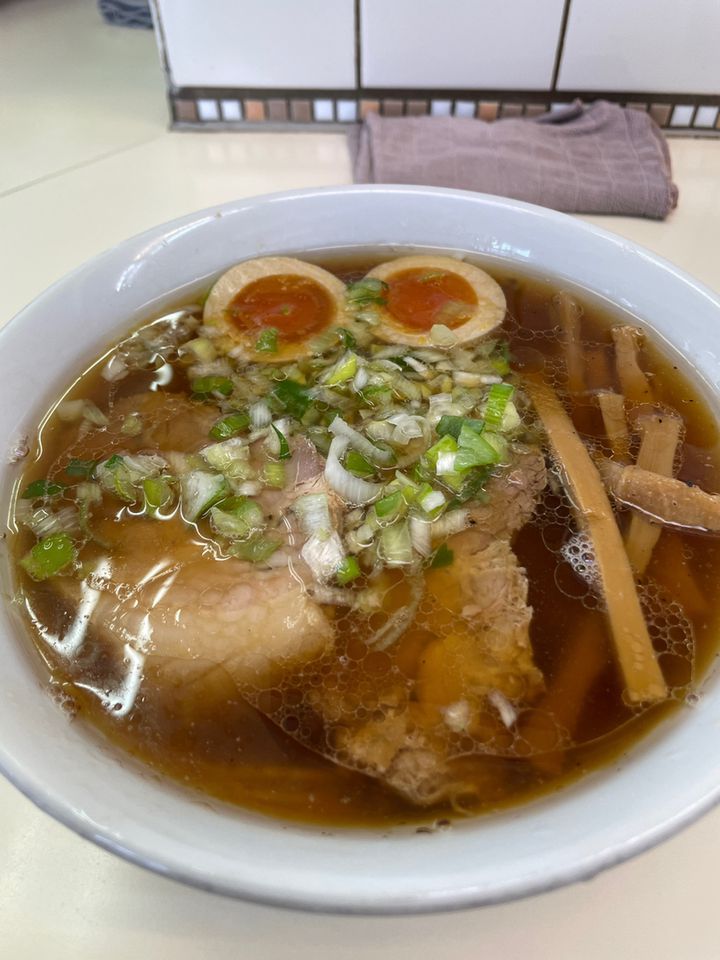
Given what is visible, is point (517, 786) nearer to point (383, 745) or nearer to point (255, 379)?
point (383, 745)

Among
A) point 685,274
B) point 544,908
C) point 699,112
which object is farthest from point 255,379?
point 699,112

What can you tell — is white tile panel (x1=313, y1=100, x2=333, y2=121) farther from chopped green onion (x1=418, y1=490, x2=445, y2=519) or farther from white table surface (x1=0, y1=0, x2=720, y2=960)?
chopped green onion (x1=418, y1=490, x2=445, y2=519)

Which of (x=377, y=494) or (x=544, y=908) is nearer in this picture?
(x=544, y=908)

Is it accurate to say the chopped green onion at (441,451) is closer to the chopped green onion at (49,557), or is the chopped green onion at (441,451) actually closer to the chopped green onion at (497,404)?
the chopped green onion at (497,404)

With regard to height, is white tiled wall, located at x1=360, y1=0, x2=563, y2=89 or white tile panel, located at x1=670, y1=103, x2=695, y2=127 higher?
white tiled wall, located at x1=360, y1=0, x2=563, y2=89

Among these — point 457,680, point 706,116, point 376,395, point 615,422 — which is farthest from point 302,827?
point 706,116

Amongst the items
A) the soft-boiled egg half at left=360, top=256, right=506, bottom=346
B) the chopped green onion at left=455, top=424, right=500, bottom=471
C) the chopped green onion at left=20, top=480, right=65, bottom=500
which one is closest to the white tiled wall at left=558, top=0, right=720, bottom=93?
the soft-boiled egg half at left=360, top=256, right=506, bottom=346
